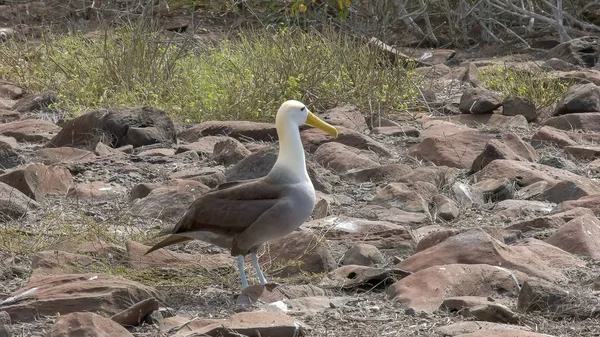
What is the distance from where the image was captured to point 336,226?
5.69m

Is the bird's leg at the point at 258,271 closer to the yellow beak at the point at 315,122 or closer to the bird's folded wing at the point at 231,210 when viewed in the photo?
the bird's folded wing at the point at 231,210

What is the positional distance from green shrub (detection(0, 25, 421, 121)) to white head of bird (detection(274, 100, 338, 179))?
10.8 feet

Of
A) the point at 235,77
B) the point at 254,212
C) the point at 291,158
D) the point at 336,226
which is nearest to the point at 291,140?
the point at 291,158

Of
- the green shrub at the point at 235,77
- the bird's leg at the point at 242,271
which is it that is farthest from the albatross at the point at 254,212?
the green shrub at the point at 235,77

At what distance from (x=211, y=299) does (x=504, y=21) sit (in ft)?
30.5

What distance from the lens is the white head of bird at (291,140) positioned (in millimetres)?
4750

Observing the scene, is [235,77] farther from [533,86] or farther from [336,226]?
[336,226]

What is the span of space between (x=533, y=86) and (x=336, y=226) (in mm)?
4158

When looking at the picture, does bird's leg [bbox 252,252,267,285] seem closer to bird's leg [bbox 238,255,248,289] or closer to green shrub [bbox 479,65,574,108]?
bird's leg [bbox 238,255,248,289]

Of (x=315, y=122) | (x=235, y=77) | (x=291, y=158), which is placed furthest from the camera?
(x=235, y=77)

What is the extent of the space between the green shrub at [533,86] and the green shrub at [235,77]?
2.42 ft

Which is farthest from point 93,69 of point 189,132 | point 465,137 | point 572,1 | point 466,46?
point 572,1

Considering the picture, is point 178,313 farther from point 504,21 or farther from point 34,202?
point 504,21

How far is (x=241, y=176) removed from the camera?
6.40 meters
